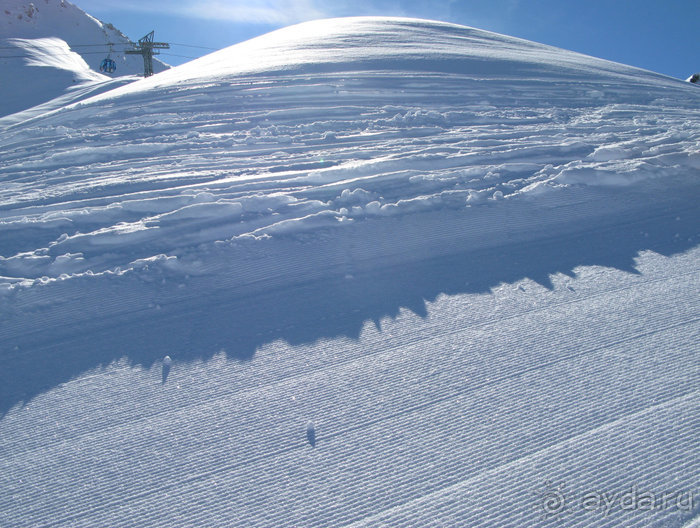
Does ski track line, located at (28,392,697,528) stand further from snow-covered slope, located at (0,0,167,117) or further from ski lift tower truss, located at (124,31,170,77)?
ski lift tower truss, located at (124,31,170,77)

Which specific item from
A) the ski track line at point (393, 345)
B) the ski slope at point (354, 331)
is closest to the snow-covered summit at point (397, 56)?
the ski slope at point (354, 331)

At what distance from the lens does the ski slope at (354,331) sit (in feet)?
3.43

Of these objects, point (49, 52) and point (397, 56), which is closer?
point (397, 56)

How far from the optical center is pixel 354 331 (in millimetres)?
1559

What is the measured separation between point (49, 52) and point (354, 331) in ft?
51.9

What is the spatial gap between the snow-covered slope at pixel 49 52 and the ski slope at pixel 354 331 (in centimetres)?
729

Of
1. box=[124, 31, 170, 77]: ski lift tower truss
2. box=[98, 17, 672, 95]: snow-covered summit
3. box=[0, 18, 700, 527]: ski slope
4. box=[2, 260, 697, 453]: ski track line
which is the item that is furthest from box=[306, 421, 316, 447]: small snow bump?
box=[124, 31, 170, 77]: ski lift tower truss

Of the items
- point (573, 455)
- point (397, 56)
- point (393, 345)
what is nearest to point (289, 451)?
point (393, 345)

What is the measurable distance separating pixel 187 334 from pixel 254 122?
298 centimetres

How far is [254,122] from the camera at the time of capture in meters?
4.09

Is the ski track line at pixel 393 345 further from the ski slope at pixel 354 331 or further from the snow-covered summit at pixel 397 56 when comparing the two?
the snow-covered summit at pixel 397 56

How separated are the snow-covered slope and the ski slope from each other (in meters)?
7.29

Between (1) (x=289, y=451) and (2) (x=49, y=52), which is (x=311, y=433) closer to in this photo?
(1) (x=289, y=451)

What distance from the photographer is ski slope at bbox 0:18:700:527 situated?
104 cm
